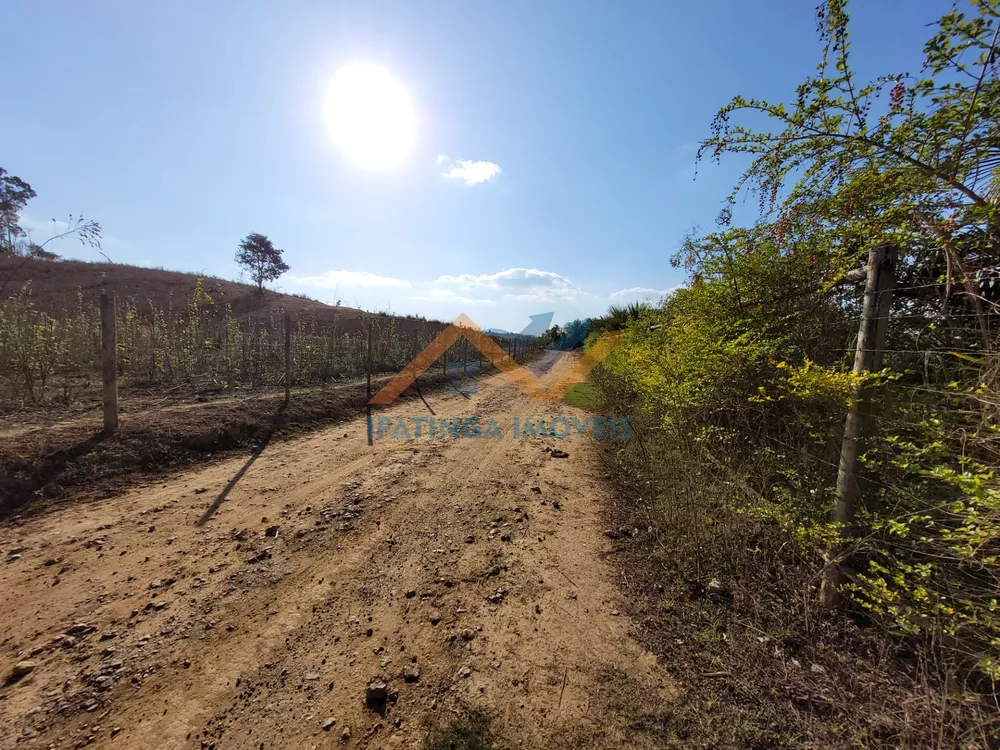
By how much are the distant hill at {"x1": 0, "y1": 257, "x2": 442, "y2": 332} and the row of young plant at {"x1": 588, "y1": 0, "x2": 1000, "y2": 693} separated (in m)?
22.0

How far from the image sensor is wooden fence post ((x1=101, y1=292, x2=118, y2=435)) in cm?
430

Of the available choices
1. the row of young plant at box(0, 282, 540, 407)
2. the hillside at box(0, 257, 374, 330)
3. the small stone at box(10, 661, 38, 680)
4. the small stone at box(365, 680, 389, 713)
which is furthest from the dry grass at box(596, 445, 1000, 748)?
the hillside at box(0, 257, 374, 330)

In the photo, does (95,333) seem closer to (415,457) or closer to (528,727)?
(415,457)

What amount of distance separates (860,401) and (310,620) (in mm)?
3297

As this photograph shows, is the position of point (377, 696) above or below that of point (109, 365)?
below

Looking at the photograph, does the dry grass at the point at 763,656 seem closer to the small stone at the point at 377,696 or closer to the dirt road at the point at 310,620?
the dirt road at the point at 310,620

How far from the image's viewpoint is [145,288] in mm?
25156

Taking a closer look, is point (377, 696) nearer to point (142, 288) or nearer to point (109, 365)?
point (109, 365)

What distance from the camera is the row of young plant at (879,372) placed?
1486 mm

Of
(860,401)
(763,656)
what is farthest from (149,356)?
(860,401)

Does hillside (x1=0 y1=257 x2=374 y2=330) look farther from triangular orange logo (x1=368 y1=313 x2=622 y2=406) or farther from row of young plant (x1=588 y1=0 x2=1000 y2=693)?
row of young plant (x1=588 y1=0 x2=1000 y2=693)

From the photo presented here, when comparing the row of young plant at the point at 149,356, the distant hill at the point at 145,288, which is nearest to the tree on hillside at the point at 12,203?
the distant hill at the point at 145,288

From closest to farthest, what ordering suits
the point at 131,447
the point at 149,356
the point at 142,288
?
the point at 131,447
the point at 149,356
the point at 142,288

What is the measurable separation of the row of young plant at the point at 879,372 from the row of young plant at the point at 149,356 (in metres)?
8.29
